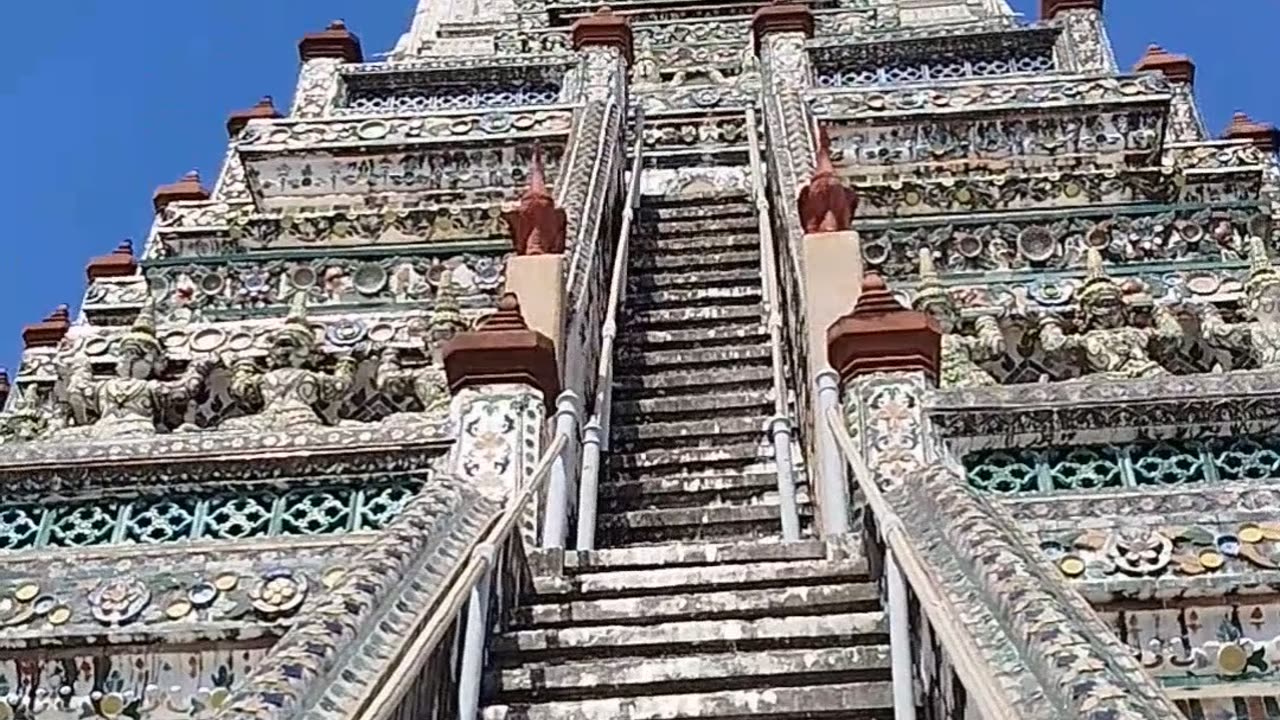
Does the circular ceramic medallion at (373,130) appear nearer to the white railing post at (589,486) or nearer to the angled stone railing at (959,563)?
the white railing post at (589,486)

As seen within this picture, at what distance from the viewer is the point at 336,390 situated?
7961 mm

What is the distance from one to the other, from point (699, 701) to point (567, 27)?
1406cm

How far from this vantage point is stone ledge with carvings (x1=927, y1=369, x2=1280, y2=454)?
5.23 meters

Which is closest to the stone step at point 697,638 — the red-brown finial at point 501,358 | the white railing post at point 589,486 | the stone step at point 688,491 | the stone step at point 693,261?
the white railing post at point 589,486

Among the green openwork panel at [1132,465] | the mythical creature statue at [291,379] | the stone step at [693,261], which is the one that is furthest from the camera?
the stone step at [693,261]

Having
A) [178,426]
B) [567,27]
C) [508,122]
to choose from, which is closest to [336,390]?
[178,426]

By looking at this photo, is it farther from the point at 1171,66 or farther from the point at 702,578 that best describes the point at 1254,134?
the point at 702,578

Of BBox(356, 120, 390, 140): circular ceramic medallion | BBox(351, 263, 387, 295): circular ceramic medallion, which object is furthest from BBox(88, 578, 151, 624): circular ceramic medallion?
BBox(356, 120, 390, 140): circular ceramic medallion

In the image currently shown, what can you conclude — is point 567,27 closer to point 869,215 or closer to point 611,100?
point 611,100

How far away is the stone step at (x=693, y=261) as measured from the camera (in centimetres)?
981

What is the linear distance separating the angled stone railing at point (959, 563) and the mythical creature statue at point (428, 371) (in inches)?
93.5

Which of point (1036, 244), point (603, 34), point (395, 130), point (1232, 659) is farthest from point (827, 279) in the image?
point (603, 34)

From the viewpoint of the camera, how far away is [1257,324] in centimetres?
780

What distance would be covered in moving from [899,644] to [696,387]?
3.95 meters
